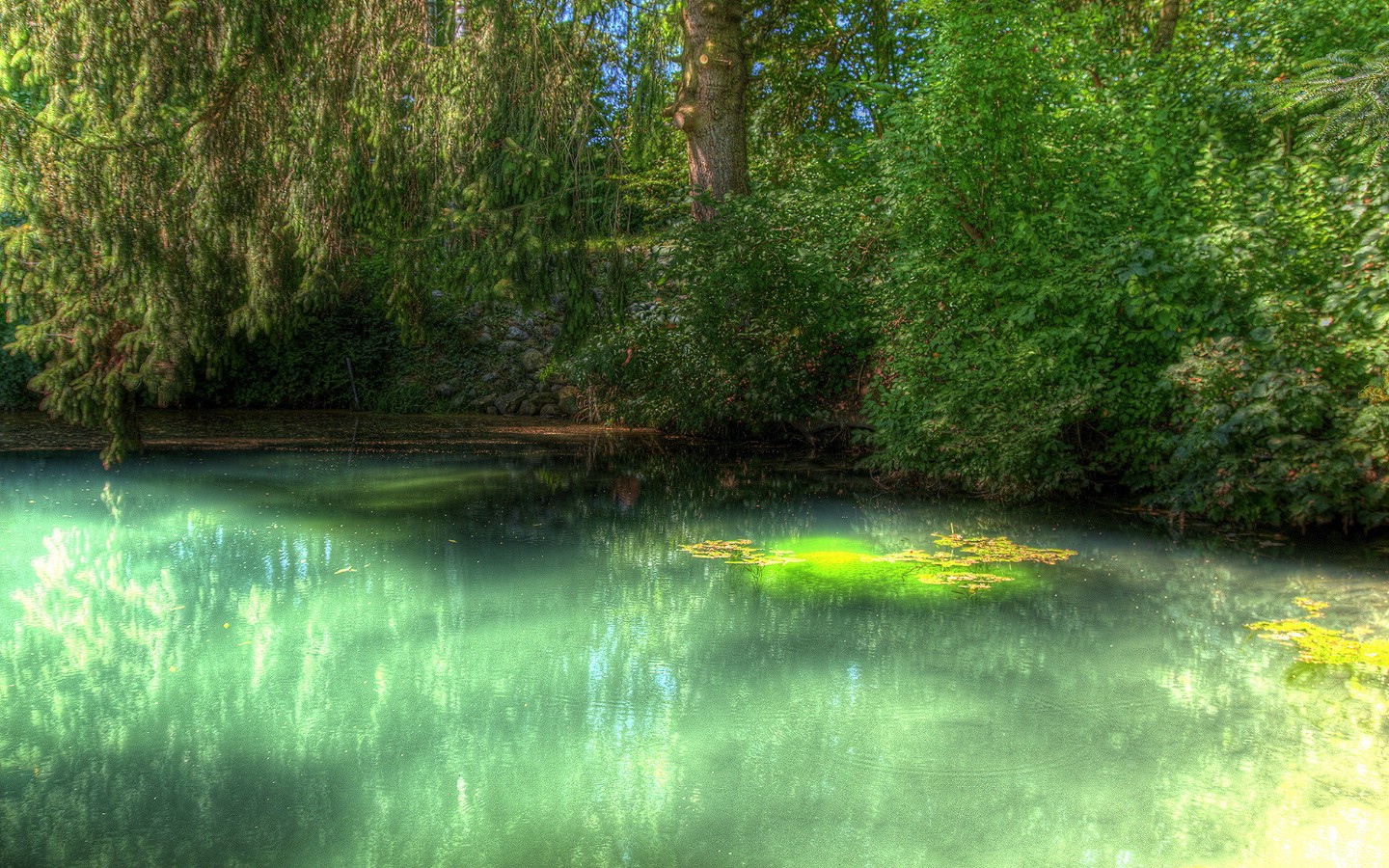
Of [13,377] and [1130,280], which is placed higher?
[1130,280]

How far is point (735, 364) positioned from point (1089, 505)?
4351mm

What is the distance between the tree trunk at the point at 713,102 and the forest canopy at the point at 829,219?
4 cm

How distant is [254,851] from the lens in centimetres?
264

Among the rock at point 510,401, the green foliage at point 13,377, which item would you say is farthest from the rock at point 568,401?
the green foliage at point 13,377

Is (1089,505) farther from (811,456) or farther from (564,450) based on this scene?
(564,450)

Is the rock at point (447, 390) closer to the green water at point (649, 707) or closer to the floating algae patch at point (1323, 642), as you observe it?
the green water at point (649, 707)

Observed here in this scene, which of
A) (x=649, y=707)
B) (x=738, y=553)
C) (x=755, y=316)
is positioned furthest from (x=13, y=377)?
(x=649, y=707)

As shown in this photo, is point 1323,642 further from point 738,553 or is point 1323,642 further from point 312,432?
point 312,432

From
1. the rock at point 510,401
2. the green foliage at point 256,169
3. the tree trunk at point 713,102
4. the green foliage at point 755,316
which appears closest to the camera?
the green foliage at point 256,169

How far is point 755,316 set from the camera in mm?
11328

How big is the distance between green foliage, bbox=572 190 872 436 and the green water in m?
4.80

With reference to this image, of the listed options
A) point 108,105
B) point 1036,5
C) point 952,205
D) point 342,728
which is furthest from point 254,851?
point 1036,5

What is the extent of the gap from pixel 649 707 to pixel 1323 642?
9.83ft

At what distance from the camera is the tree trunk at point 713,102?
11.2 meters
